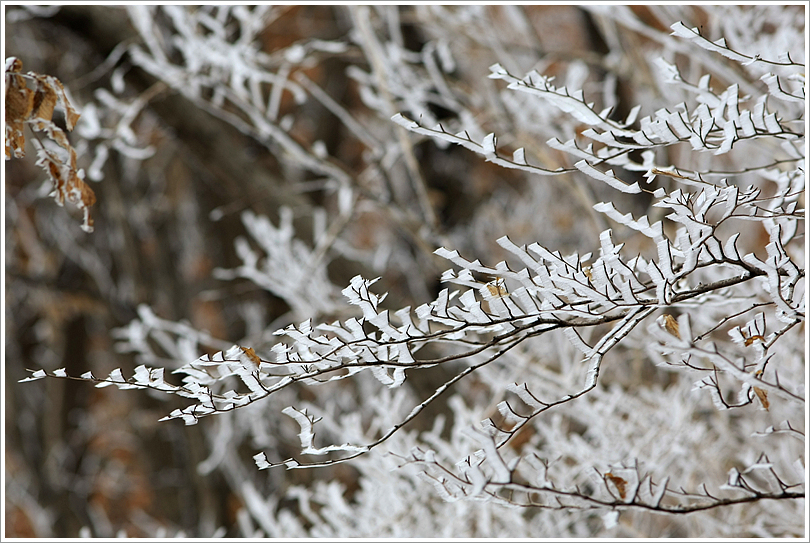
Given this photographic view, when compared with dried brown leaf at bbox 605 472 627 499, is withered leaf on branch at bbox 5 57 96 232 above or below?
above

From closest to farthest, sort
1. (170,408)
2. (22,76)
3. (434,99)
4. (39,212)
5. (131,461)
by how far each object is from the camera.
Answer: (22,76), (434,99), (170,408), (39,212), (131,461)

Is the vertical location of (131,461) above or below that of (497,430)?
below

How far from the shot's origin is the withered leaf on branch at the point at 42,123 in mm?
718

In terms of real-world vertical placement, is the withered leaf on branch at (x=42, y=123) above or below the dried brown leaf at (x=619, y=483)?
above

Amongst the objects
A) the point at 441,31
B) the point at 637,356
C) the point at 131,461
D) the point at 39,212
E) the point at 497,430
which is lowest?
the point at 131,461

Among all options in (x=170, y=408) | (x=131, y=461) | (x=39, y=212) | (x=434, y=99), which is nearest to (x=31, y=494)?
(x=170, y=408)

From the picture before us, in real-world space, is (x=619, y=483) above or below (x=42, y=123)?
below

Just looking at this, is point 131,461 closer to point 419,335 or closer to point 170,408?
point 170,408

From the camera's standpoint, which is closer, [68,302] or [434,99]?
[434,99]

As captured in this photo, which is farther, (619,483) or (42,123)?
(42,123)

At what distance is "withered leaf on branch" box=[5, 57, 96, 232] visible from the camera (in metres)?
0.72

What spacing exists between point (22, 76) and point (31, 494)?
3.66 meters

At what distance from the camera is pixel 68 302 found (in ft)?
9.96

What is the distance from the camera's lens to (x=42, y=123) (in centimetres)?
73
